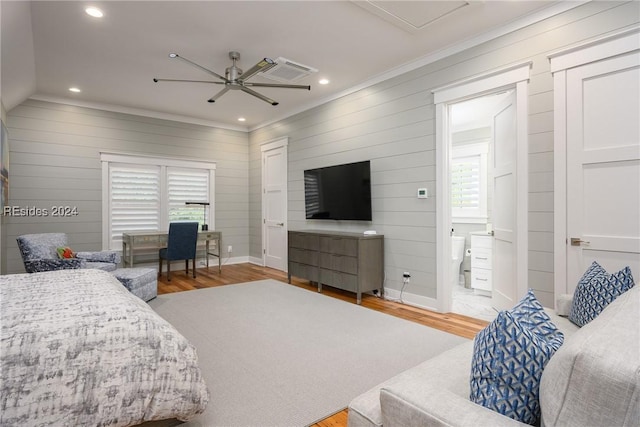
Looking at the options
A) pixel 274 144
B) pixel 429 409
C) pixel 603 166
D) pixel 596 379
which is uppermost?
pixel 274 144

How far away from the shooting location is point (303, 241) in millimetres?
5027

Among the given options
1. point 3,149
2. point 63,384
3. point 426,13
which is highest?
point 426,13

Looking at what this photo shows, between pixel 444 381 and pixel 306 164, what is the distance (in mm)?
4597

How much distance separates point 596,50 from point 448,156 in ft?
4.84

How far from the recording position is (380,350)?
9.15ft

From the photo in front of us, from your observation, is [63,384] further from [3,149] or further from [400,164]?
[3,149]

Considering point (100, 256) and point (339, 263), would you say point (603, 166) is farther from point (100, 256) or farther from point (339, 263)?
point (100, 256)

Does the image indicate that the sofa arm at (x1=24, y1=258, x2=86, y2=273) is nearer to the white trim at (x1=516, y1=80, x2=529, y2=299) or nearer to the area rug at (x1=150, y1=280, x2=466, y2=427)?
the area rug at (x1=150, y1=280, x2=466, y2=427)

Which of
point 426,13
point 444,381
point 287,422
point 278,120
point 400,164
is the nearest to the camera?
point 444,381

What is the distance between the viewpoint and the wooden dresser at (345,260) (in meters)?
4.20

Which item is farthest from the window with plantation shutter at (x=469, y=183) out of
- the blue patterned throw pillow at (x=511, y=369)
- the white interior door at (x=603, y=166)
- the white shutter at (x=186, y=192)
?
the blue patterned throw pillow at (x=511, y=369)

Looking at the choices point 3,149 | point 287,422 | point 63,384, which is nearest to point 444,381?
point 287,422

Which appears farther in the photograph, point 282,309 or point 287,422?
point 282,309

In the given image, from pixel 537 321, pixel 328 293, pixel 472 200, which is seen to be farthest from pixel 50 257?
pixel 472 200
